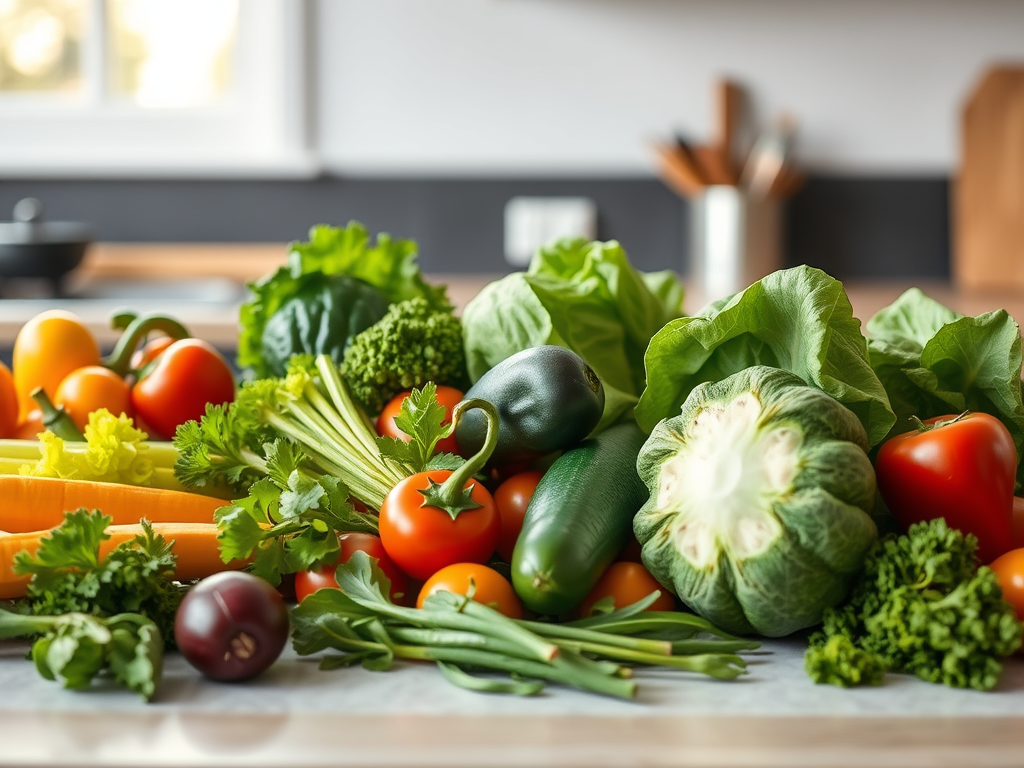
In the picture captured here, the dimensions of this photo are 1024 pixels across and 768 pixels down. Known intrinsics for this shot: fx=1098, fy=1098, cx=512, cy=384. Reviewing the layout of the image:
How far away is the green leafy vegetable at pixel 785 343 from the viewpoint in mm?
874

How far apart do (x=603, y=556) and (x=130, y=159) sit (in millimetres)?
2705

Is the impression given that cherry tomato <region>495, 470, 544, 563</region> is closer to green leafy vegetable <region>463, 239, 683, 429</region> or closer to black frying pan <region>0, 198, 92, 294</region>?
green leafy vegetable <region>463, 239, 683, 429</region>

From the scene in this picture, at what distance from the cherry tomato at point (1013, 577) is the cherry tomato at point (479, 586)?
1.17 feet

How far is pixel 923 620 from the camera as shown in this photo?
0.75 metres

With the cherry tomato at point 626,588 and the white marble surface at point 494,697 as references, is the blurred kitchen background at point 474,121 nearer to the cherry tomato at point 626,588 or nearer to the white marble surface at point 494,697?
the cherry tomato at point 626,588

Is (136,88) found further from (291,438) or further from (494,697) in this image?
(494,697)

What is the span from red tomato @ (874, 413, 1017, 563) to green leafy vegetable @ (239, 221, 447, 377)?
0.62 metres

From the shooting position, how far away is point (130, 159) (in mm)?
3162

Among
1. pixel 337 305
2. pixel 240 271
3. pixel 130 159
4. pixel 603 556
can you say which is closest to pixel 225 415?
pixel 337 305

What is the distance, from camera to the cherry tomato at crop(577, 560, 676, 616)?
851mm

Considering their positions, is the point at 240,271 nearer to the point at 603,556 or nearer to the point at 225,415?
the point at 225,415

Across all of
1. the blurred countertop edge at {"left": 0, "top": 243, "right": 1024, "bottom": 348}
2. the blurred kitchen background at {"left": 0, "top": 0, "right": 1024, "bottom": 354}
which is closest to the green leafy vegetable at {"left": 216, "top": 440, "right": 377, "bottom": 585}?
the blurred countertop edge at {"left": 0, "top": 243, "right": 1024, "bottom": 348}

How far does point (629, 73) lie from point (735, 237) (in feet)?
1.88

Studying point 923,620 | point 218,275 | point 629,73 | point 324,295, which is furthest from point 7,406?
point 629,73
